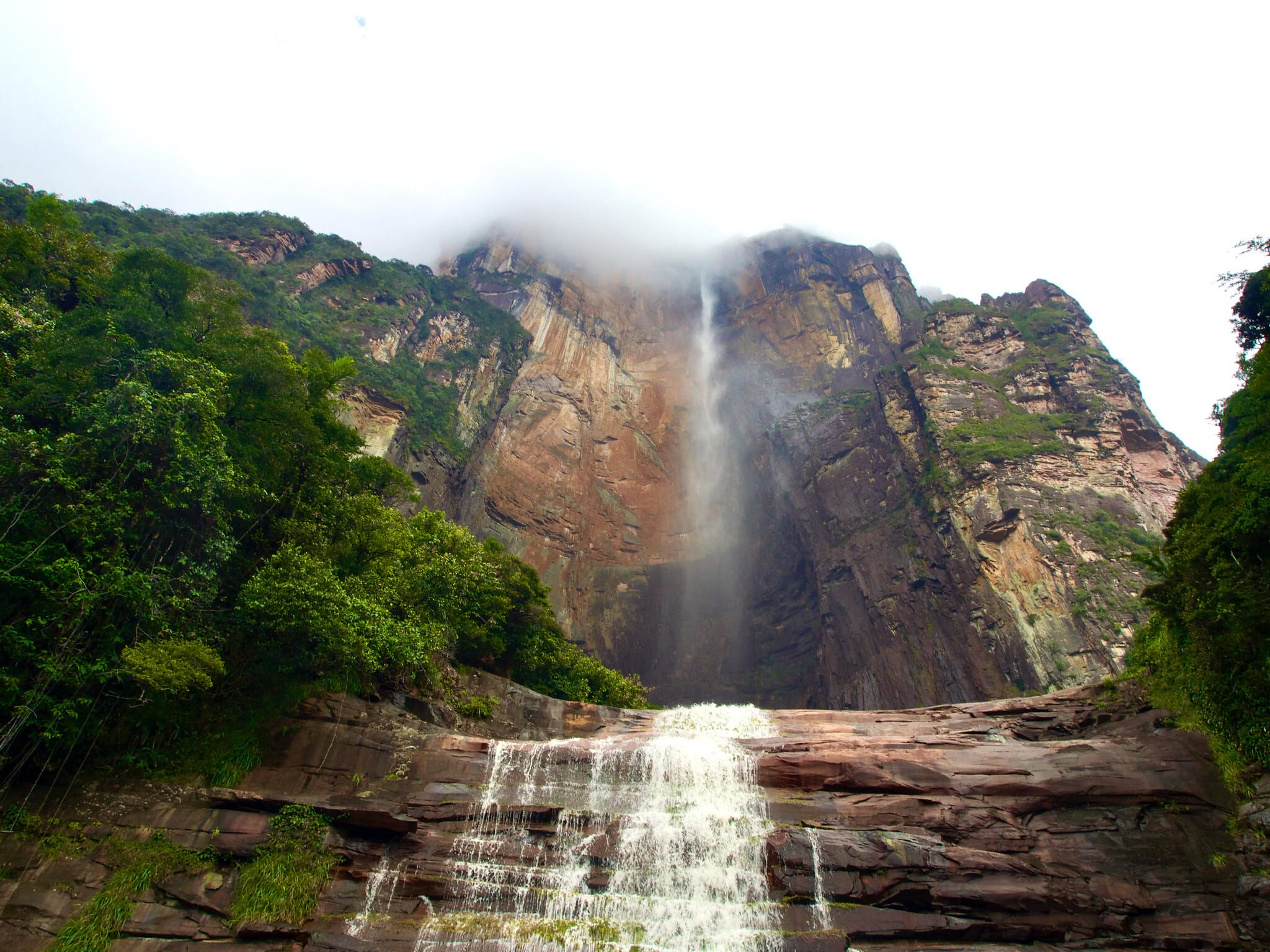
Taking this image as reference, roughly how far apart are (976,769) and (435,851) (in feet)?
41.0

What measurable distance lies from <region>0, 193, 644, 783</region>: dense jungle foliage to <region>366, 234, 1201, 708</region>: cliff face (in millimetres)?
22797

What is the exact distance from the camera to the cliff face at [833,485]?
3325 centimetres

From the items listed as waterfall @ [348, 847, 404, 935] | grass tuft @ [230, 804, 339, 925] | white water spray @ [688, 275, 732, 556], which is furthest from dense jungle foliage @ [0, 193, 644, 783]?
white water spray @ [688, 275, 732, 556]

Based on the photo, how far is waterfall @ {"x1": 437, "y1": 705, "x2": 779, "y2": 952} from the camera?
12828mm

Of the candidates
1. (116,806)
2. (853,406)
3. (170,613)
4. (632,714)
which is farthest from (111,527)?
(853,406)

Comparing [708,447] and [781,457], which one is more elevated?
[708,447]

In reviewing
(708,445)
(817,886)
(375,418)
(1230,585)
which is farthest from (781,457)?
(817,886)

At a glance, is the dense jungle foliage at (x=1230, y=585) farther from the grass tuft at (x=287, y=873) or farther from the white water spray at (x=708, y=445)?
the white water spray at (x=708, y=445)

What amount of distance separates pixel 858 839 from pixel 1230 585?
881 centimetres

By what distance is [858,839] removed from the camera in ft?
46.6

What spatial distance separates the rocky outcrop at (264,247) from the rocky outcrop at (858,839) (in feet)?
148

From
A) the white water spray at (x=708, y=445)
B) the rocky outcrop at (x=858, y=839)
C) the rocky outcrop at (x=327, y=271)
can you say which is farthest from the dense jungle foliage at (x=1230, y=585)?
the rocky outcrop at (x=327, y=271)

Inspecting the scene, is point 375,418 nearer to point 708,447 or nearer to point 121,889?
point 708,447

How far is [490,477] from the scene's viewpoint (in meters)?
48.4
